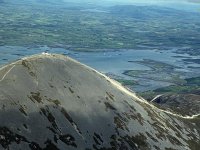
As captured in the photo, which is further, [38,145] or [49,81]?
[49,81]

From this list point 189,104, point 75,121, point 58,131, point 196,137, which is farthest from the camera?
point 189,104

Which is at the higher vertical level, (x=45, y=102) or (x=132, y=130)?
(x=45, y=102)

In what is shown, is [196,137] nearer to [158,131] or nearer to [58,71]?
[158,131]

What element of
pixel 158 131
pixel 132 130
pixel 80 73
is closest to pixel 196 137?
pixel 158 131

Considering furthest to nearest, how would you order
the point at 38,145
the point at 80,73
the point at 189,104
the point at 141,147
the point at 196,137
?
the point at 189,104 → the point at 196,137 → the point at 80,73 → the point at 141,147 → the point at 38,145

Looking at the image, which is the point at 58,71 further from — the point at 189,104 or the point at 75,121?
the point at 189,104

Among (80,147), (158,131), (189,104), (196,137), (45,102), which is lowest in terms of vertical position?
(189,104)
